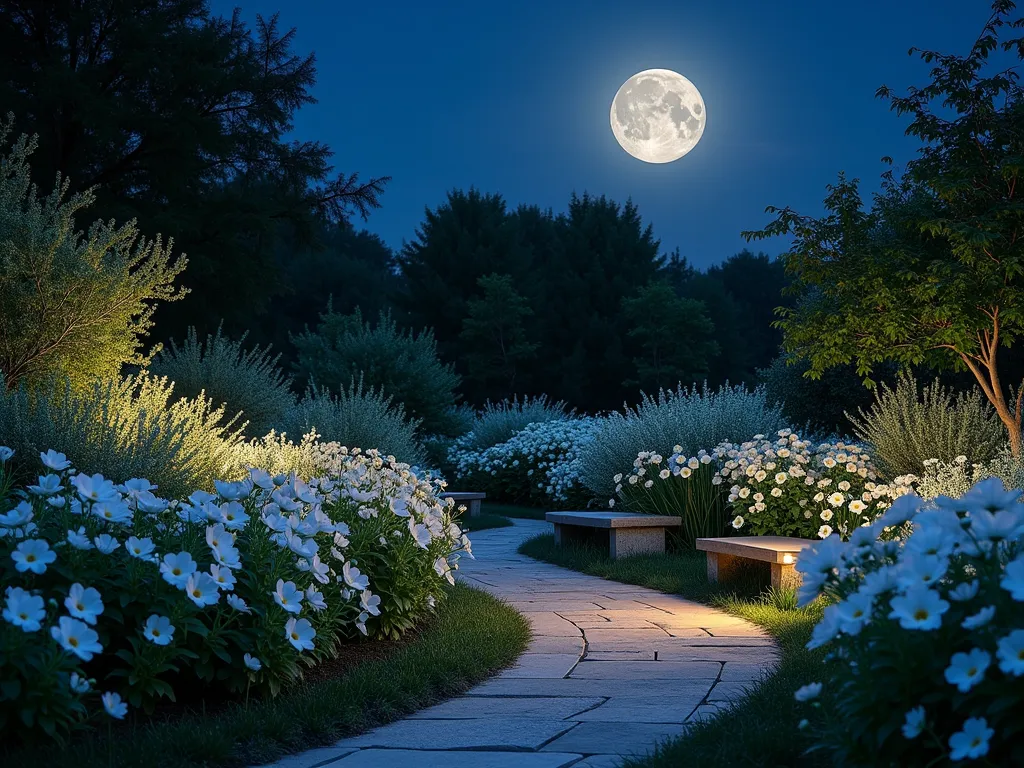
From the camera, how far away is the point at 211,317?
16297 mm

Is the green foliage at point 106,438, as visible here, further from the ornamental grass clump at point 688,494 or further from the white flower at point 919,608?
the white flower at point 919,608

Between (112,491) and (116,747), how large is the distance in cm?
92

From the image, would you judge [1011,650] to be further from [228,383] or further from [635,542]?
[228,383]

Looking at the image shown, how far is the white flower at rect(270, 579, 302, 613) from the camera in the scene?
11.1ft

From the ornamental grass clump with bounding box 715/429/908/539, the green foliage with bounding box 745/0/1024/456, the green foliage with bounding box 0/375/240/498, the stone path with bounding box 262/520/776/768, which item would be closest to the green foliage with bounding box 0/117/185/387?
the green foliage with bounding box 0/375/240/498

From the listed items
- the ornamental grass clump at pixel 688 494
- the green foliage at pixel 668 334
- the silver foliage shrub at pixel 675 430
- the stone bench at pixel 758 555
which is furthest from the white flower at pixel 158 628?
the green foliage at pixel 668 334

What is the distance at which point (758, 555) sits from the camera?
19.8 feet

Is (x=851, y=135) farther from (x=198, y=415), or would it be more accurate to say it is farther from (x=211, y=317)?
(x=198, y=415)

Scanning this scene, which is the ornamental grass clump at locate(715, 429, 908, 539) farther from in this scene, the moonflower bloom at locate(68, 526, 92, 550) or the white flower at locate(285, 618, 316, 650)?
the moonflower bloom at locate(68, 526, 92, 550)

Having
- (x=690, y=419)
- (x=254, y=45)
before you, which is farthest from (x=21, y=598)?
(x=254, y=45)

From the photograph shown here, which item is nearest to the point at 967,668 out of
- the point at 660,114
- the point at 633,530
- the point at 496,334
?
the point at 633,530

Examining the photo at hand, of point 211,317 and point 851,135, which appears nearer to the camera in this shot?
point 211,317

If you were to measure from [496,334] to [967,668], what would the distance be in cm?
3084

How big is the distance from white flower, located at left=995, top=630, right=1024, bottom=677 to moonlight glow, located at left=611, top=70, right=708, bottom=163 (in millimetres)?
17328
